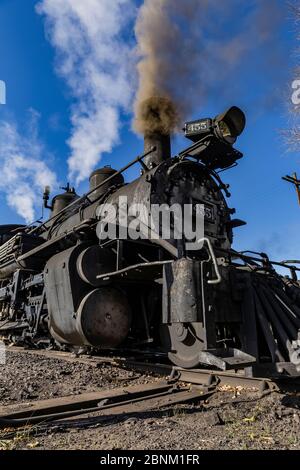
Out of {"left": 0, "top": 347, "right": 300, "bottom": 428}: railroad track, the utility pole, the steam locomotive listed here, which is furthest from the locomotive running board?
the utility pole

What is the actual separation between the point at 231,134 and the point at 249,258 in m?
2.03

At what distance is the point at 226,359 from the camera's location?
3031 millimetres

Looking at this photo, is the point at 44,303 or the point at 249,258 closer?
the point at 249,258

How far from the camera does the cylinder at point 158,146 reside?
6438 mm

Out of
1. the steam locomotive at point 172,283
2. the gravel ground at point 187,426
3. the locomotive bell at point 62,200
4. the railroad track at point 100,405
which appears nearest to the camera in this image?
the gravel ground at point 187,426

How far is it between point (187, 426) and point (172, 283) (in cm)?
134

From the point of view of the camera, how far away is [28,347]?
23.9 feet

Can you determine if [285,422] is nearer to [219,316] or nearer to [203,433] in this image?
[203,433]

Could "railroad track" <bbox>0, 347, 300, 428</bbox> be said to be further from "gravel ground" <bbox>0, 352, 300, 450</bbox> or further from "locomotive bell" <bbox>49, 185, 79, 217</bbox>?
"locomotive bell" <bbox>49, 185, 79, 217</bbox>

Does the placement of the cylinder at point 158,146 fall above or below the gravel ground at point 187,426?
above

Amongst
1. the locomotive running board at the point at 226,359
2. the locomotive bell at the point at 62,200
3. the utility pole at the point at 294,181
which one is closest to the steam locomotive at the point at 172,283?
the locomotive running board at the point at 226,359

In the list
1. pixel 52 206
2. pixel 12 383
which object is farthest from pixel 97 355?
pixel 52 206

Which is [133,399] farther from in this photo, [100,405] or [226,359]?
[226,359]

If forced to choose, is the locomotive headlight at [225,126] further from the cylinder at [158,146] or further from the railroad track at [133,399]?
the railroad track at [133,399]
